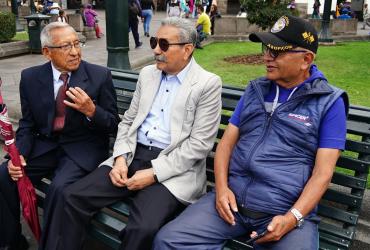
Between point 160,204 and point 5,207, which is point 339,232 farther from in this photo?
point 5,207

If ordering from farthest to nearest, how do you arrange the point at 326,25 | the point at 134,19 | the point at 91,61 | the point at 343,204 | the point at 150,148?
the point at 326,25 → the point at 134,19 → the point at 91,61 → the point at 150,148 → the point at 343,204

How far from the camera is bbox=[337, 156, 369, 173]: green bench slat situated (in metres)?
2.72

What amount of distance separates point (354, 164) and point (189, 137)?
1.11 metres

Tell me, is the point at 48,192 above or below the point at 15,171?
below

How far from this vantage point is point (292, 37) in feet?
8.59

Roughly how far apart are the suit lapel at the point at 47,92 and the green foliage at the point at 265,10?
9.02 metres

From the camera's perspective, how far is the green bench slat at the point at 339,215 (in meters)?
2.68

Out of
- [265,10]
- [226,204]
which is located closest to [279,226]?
[226,204]

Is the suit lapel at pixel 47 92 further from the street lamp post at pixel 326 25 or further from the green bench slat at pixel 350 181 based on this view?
the street lamp post at pixel 326 25

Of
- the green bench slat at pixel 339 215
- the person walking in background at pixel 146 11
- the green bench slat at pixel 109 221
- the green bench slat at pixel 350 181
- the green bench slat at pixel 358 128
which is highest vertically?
the person walking in background at pixel 146 11

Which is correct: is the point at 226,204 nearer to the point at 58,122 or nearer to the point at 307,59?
the point at 307,59

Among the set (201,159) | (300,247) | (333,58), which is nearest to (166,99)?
(201,159)

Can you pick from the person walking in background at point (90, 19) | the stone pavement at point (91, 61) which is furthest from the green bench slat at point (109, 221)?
the person walking in background at point (90, 19)

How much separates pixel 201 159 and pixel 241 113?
1.50ft
